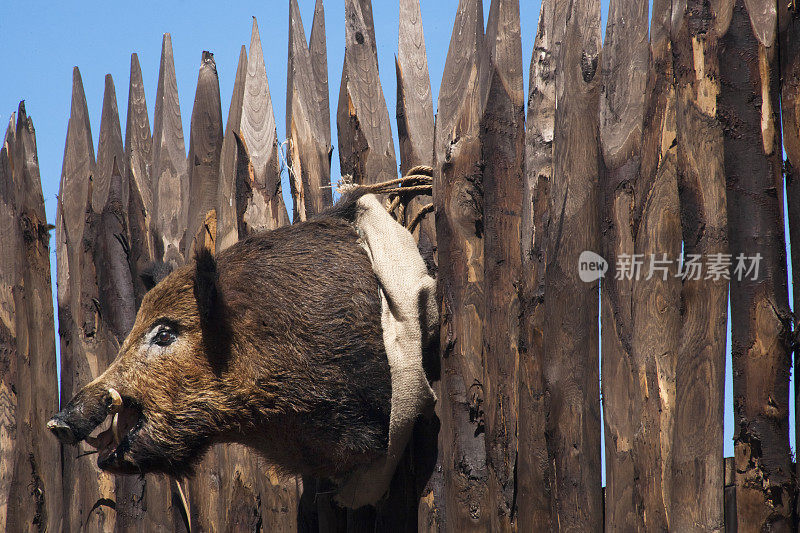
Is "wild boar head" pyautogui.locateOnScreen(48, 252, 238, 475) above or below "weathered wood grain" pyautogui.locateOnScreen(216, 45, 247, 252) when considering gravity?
below

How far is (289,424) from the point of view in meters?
2.44

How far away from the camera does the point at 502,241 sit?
2506 millimetres

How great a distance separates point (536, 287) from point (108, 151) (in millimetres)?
2081

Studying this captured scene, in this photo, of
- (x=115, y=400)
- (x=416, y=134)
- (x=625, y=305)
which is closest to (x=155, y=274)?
(x=115, y=400)

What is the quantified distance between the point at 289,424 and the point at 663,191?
4.02 feet

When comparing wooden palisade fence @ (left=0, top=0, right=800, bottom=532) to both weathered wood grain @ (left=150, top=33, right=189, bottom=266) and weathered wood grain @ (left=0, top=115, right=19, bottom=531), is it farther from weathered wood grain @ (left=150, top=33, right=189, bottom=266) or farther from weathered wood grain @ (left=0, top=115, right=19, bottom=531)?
weathered wood grain @ (left=0, top=115, right=19, bottom=531)

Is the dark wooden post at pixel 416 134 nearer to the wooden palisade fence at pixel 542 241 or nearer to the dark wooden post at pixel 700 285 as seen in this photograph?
the wooden palisade fence at pixel 542 241

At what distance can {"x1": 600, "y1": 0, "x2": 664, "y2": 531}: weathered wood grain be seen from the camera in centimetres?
210

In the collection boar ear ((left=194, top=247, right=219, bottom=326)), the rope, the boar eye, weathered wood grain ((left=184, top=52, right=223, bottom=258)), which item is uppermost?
weathered wood grain ((left=184, top=52, right=223, bottom=258))

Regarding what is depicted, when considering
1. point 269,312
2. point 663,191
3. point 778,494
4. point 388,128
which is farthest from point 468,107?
point 778,494

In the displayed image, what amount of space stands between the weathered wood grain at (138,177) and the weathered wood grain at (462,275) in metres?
1.40

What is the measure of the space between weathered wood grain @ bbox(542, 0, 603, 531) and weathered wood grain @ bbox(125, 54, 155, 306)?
1.81 meters

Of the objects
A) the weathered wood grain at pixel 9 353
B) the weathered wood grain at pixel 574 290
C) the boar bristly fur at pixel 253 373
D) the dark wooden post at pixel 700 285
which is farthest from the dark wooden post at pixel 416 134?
the weathered wood grain at pixel 9 353

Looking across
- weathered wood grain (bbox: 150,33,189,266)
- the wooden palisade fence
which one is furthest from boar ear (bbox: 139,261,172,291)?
weathered wood grain (bbox: 150,33,189,266)
